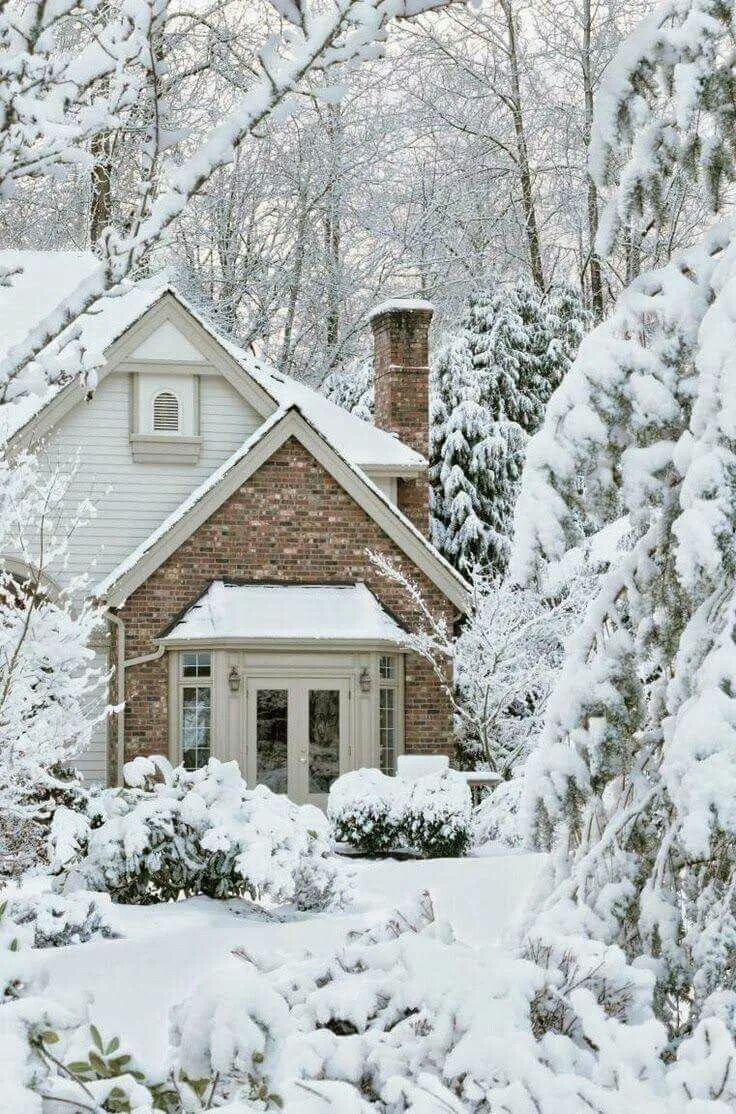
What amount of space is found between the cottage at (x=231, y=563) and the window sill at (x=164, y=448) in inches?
0.9

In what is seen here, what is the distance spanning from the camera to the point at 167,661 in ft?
59.9

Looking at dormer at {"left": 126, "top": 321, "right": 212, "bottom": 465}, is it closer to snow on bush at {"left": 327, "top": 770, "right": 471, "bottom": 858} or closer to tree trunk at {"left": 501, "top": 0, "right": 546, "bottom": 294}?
snow on bush at {"left": 327, "top": 770, "right": 471, "bottom": 858}

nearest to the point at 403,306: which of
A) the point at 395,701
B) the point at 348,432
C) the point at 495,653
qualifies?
the point at 348,432

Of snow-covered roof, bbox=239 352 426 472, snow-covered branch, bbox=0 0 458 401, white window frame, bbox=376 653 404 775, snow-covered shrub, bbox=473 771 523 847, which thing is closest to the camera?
snow-covered branch, bbox=0 0 458 401

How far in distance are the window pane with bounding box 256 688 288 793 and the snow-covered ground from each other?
233 inches

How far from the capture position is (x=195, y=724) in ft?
59.9

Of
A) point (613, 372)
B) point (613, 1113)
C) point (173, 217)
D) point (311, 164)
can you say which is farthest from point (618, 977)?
point (311, 164)

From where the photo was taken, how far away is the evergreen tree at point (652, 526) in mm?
4672

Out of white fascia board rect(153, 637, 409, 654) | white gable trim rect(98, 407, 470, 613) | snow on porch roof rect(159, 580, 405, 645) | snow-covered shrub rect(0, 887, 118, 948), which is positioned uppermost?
white gable trim rect(98, 407, 470, 613)

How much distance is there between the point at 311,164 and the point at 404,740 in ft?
47.4

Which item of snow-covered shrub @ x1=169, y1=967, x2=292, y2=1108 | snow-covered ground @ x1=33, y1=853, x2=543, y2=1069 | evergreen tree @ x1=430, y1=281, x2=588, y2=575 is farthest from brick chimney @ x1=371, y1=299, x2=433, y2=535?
snow-covered shrub @ x1=169, y1=967, x2=292, y2=1108

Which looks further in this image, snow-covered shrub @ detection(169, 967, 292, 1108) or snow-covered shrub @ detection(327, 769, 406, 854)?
snow-covered shrub @ detection(327, 769, 406, 854)

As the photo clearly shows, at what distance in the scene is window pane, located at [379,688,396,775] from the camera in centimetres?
1894

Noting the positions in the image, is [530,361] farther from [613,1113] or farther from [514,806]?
[613,1113]
